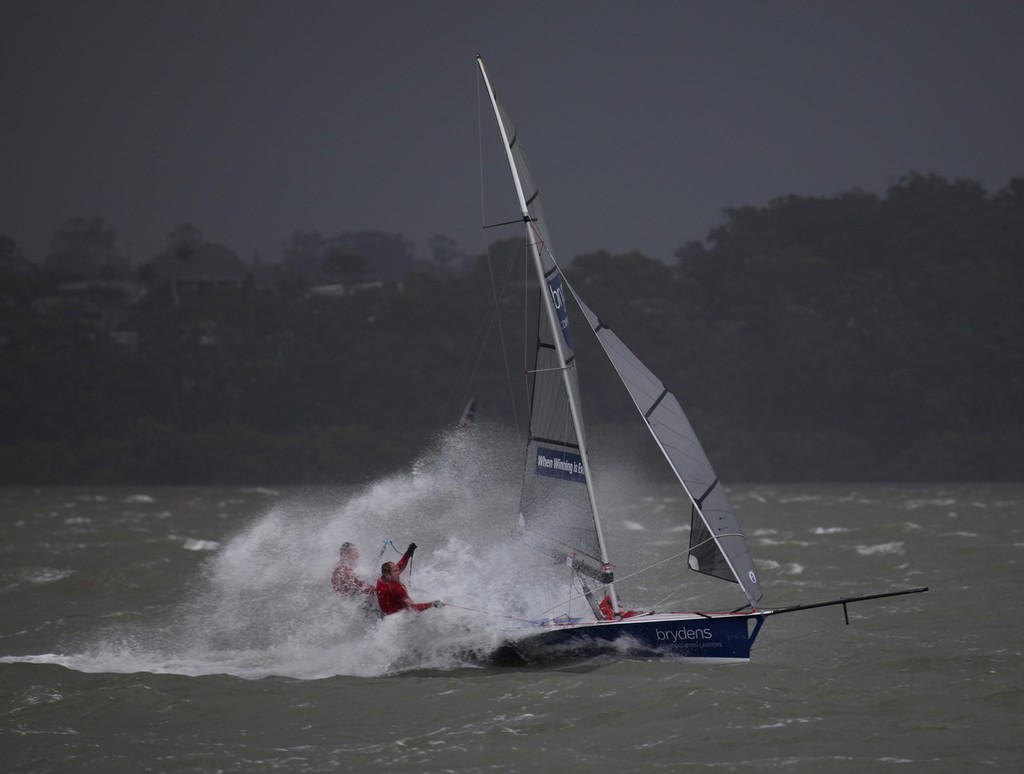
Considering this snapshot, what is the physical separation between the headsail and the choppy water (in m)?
1.10

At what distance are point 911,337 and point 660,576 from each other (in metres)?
66.7

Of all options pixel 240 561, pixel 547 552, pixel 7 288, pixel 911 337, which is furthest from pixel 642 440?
pixel 547 552

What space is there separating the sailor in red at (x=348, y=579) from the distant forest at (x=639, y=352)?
6394 centimetres

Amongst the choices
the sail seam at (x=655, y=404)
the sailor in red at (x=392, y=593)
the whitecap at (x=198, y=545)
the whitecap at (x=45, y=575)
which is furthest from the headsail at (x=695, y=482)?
the whitecap at (x=198, y=545)

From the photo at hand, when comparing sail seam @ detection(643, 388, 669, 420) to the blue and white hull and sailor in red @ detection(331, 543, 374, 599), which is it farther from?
sailor in red @ detection(331, 543, 374, 599)

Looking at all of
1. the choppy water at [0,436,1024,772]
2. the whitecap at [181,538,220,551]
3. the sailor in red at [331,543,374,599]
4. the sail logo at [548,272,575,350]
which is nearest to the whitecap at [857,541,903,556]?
the choppy water at [0,436,1024,772]

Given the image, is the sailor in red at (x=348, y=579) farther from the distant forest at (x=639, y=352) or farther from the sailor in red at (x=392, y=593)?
the distant forest at (x=639, y=352)

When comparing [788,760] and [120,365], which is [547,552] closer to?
[788,760]

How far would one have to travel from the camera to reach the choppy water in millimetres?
12305

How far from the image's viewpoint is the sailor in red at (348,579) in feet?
54.7

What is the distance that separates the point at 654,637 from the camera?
589 inches

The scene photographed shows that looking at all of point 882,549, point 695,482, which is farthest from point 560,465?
point 882,549

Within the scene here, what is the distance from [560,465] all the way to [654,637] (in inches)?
89.7

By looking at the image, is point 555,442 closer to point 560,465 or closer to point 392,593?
point 560,465
